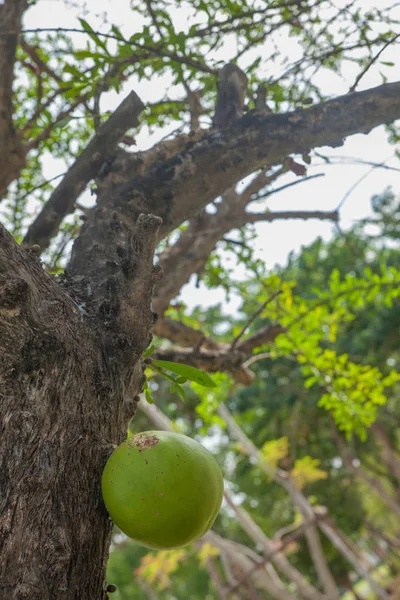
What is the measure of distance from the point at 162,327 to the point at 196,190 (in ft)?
6.48

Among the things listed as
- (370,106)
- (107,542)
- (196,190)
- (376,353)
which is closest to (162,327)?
(196,190)

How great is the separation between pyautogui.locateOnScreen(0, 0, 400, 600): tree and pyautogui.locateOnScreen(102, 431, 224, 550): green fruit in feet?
0.21

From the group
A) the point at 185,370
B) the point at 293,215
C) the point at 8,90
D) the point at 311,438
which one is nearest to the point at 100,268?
the point at 185,370

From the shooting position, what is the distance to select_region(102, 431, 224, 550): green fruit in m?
0.98

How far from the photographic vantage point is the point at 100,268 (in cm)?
144

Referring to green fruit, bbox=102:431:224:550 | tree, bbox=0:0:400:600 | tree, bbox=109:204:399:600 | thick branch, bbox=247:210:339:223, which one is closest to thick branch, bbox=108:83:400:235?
tree, bbox=0:0:400:600

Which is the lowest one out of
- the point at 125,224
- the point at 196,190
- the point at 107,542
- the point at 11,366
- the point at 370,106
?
the point at 107,542

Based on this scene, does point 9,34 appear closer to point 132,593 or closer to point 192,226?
point 192,226

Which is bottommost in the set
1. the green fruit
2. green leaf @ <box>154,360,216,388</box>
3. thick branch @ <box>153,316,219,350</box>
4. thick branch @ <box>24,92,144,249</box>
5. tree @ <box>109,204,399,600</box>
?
the green fruit

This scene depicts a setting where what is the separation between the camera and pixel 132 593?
16250 millimetres

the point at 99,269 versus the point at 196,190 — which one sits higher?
the point at 196,190

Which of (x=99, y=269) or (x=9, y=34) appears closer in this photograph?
(x=99, y=269)

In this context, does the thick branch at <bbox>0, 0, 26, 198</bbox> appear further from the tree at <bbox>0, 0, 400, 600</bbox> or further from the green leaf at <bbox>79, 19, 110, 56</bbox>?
the green leaf at <bbox>79, 19, 110, 56</bbox>

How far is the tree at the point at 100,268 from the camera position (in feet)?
3.00
